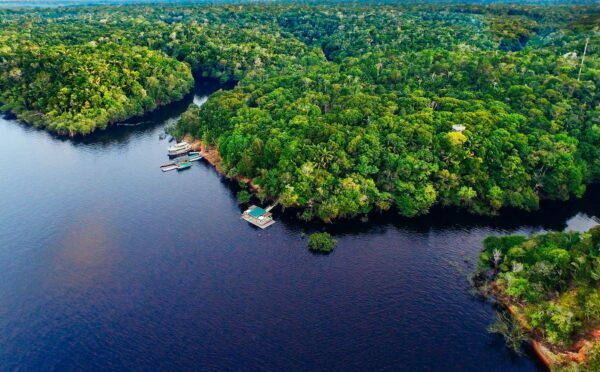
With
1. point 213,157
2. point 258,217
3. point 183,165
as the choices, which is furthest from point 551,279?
point 183,165

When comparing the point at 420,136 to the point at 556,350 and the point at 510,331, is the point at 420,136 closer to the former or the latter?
the point at 510,331

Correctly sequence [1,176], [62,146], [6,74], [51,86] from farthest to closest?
[6,74], [51,86], [62,146], [1,176]

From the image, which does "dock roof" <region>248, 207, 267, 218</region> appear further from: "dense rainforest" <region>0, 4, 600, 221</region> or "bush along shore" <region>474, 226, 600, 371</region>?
"bush along shore" <region>474, 226, 600, 371</region>

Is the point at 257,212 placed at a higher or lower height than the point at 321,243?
higher

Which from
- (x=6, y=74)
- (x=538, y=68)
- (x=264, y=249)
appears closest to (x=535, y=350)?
(x=264, y=249)

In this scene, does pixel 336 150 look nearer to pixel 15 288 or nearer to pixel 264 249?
pixel 264 249

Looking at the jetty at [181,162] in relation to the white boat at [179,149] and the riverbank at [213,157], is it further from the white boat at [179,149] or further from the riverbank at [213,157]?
the riverbank at [213,157]
